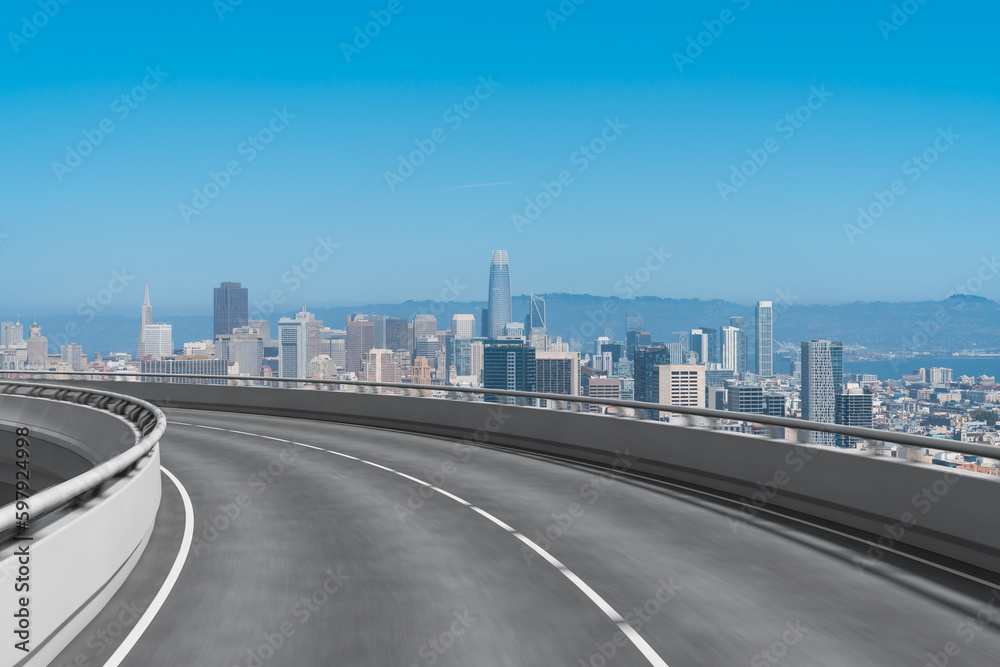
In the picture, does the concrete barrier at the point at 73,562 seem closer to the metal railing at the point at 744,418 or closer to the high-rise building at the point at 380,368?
the metal railing at the point at 744,418

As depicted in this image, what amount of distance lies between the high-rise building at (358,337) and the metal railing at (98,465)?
3707 cm

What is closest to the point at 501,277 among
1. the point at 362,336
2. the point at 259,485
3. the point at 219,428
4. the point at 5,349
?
the point at 362,336

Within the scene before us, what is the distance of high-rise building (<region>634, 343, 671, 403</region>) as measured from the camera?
82.8 ft

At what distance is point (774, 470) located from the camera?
12.9 m

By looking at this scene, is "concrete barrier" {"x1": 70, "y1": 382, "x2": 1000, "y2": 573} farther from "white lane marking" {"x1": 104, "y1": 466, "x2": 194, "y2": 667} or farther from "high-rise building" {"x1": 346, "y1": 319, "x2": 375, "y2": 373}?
"high-rise building" {"x1": 346, "y1": 319, "x2": 375, "y2": 373}

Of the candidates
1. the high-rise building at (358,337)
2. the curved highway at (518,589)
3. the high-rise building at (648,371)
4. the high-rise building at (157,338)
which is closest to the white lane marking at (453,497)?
the curved highway at (518,589)

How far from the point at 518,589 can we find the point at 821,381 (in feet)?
42.0

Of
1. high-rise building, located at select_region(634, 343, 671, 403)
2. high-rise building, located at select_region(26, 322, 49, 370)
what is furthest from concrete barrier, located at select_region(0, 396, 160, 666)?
high-rise building, located at select_region(26, 322, 49, 370)

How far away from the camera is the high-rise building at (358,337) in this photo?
216 feet

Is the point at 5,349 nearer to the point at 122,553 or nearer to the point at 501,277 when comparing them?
the point at 122,553

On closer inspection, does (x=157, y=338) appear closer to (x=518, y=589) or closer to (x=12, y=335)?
(x=12, y=335)

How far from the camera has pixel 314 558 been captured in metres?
9.45

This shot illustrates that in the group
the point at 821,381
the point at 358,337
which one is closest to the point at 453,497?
the point at 821,381

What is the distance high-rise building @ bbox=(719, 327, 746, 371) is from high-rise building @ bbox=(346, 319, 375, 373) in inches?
1030
